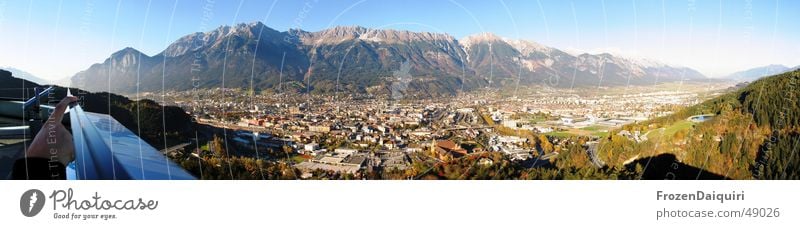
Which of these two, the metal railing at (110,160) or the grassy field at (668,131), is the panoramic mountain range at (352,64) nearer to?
the grassy field at (668,131)

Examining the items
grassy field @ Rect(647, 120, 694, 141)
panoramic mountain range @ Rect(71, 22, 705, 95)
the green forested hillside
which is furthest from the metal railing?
grassy field @ Rect(647, 120, 694, 141)

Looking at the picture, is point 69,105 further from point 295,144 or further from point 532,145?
point 532,145

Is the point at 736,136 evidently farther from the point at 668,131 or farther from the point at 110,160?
the point at 110,160
